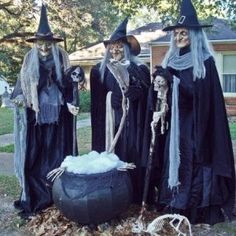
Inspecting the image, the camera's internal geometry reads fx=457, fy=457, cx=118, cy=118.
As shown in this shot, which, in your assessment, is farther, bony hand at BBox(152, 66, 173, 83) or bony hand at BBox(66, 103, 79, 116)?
bony hand at BBox(66, 103, 79, 116)

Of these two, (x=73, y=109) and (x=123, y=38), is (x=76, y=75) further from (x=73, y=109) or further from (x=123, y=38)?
(x=123, y=38)

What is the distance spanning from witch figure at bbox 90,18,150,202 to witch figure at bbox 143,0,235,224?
25 centimetres

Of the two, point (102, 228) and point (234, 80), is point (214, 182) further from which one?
point (234, 80)

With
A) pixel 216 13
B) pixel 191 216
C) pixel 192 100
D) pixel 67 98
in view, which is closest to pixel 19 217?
pixel 67 98

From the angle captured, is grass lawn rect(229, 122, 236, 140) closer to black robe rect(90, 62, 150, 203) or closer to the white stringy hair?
black robe rect(90, 62, 150, 203)

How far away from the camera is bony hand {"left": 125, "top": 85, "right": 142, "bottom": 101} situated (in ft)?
15.4

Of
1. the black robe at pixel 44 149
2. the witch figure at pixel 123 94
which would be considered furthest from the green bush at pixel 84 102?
the witch figure at pixel 123 94

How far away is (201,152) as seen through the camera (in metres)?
4.44

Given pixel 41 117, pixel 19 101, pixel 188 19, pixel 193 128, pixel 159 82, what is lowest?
pixel 193 128

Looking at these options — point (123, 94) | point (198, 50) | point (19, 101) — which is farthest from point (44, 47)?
point (198, 50)

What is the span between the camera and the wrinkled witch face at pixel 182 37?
4.45m

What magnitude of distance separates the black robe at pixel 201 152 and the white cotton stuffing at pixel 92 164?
607 mm

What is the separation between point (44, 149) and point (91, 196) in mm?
1108

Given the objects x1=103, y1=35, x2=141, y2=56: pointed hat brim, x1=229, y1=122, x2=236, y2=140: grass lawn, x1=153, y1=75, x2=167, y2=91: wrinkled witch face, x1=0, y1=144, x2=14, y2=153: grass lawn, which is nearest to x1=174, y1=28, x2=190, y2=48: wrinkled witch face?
x1=153, y1=75, x2=167, y2=91: wrinkled witch face
